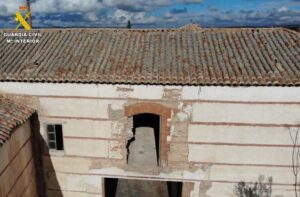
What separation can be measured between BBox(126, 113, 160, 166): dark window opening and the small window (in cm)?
253

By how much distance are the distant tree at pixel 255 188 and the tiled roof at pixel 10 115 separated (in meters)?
7.82

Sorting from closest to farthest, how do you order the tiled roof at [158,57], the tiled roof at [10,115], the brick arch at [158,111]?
the tiled roof at [10,115] → the tiled roof at [158,57] → the brick arch at [158,111]

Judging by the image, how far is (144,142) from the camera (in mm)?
13695

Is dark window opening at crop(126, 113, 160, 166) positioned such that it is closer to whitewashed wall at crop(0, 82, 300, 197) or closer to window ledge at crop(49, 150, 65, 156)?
whitewashed wall at crop(0, 82, 300, 197)

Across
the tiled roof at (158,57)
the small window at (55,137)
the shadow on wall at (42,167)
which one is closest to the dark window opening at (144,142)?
the small window at (55,137)

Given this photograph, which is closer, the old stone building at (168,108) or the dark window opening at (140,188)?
the old stone building at (168,108)

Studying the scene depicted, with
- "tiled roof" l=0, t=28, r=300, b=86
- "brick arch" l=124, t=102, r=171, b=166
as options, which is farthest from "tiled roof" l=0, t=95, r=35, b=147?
"brick arch" l=124, t=102, r=171, b=166

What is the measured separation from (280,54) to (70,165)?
8.65 m

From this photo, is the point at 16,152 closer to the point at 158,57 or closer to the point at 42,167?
the point at 42,167

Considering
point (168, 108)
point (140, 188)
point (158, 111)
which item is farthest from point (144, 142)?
point (168, 108)

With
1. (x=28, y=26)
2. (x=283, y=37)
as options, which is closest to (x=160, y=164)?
(x=283, y=37)

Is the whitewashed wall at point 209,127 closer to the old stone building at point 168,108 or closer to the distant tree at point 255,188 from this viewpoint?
the old stone building at point 168,108

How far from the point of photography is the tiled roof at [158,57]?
10305 mm

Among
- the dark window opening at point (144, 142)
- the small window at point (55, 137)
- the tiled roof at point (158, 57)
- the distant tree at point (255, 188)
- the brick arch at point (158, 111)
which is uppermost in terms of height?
the tiled roof at point (158, 57)
